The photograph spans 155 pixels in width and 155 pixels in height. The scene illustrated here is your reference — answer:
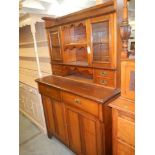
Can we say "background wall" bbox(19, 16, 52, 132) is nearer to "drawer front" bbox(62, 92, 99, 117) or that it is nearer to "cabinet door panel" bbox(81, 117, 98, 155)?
"drawer front" bbox(62, 92, 99, 117)

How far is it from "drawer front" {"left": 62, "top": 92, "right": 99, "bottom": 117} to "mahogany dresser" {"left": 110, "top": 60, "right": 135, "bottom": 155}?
0.19 m

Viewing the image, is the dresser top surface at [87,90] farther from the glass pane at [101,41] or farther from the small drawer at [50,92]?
the glass pane at [101,41]

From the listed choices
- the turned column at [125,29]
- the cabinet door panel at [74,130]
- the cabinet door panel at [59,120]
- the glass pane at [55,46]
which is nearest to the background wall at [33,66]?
the glass pane at [55,46]

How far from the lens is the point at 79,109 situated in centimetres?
158

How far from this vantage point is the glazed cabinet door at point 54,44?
1.97 metres

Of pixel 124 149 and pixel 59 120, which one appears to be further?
pixel 59 120

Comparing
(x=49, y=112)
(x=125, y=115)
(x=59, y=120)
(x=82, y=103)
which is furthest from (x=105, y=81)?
(x=49, y=112)

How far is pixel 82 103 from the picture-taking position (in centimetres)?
149

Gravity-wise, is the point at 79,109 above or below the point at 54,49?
below

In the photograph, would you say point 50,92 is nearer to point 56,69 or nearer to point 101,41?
point 56,69

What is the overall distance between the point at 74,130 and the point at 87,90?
58 centimetres
